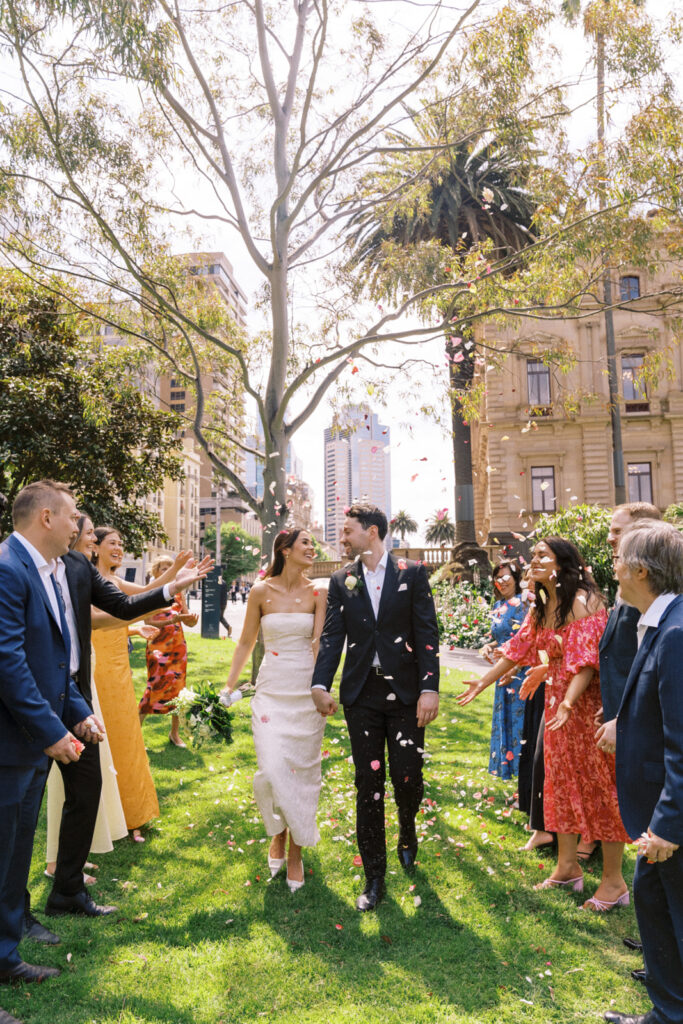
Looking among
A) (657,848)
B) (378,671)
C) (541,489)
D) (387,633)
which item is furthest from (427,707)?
(541,489)

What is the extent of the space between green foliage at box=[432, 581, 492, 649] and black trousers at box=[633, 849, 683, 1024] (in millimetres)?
13252

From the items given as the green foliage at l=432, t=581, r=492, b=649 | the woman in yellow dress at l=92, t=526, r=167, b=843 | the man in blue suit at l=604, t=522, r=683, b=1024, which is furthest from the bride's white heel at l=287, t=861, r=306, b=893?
the green foliage at l=432, t=581, r=492, b=649

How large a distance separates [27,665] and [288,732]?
6.23 feet

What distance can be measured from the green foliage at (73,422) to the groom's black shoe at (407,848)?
42.3 ft

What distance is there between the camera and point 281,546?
522cm

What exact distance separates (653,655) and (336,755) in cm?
587

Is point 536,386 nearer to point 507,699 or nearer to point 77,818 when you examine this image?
point 507,699

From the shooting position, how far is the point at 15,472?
722 inches

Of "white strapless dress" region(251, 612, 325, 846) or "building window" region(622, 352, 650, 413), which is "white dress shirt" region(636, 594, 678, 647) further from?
"building window" region(622, 352, 650, 413)

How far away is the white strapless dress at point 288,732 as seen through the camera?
4.85m

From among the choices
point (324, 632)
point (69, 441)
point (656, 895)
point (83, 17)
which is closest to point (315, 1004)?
point (656, 895)

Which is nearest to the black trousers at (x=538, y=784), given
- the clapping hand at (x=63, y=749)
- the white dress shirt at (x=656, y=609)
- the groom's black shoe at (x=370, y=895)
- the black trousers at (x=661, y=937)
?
the groom's black shoe at (x=370, y=895)

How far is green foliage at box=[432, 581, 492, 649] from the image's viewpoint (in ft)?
57.6

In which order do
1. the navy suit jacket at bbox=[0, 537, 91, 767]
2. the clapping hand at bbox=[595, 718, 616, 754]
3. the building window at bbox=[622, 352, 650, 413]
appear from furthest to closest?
the building window at bbox=[622, 352, 650, 413] → the navy suit jacket at bbox=[0, 537, 91, 767] → the clapping hand at bbox=[595, 718, 616, 754]
